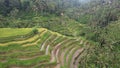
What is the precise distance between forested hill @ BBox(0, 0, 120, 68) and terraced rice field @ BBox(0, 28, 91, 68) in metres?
2.53

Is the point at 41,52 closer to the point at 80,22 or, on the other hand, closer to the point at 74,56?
the point at 74,56

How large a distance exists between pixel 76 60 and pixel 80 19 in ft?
113

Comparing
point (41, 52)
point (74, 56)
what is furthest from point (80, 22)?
point (41, 52)

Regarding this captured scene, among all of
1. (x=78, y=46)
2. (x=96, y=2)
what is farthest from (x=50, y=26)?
(x=96, y=2)

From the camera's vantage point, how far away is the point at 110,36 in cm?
4119

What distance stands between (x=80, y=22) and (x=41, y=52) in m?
36.6

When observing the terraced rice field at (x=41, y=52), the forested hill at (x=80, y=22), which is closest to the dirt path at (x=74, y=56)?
the terraced rice field at (x=41, y=52)

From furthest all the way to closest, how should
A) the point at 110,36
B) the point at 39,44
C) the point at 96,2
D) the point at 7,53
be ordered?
the point at 96,2, the point at 110,36, the point at 39,44, the point at 7,53

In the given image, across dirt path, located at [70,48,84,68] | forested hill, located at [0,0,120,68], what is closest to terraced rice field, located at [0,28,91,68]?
dirt path, located at [70,48,84,68]

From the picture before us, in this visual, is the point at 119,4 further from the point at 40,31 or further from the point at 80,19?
the point at 40,31

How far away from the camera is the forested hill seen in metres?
33.2

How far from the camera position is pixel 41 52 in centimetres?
3125

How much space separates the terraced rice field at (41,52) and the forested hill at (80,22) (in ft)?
8.28

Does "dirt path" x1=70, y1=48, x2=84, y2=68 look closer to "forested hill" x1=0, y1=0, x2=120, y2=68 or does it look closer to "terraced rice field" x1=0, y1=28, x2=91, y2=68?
"terraced rice field" x1=0, y1=28, x2=91, y2=68
